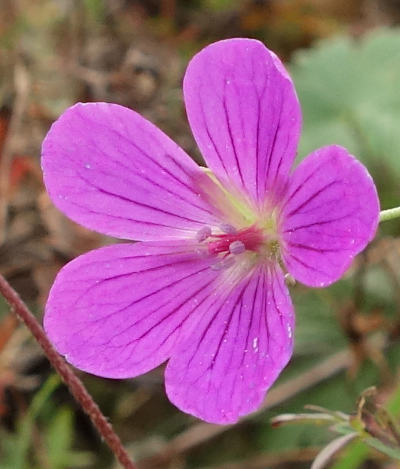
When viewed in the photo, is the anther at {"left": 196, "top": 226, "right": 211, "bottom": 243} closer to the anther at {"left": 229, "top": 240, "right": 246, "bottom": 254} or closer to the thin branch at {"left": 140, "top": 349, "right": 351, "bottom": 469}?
the anther at {"left": 229, "top": 240, "right": 246, "bottom": 254}

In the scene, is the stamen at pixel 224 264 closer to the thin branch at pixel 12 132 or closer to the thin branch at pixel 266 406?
the thin branch at pixel 266 406

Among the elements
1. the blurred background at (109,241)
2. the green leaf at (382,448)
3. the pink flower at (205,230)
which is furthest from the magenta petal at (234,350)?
the blurred background at (109,241)

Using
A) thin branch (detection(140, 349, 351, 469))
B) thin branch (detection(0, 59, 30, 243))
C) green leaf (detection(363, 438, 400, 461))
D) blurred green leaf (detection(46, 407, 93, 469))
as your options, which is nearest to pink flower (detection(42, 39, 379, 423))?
green leaf (detection(363, 438, 400, 461))

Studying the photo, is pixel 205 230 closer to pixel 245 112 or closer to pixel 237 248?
pixel 237 248

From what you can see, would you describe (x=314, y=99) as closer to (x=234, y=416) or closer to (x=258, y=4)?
(x=258, y=4)

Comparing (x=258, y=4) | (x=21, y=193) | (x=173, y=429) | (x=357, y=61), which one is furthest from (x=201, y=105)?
(x=258, y=4)
